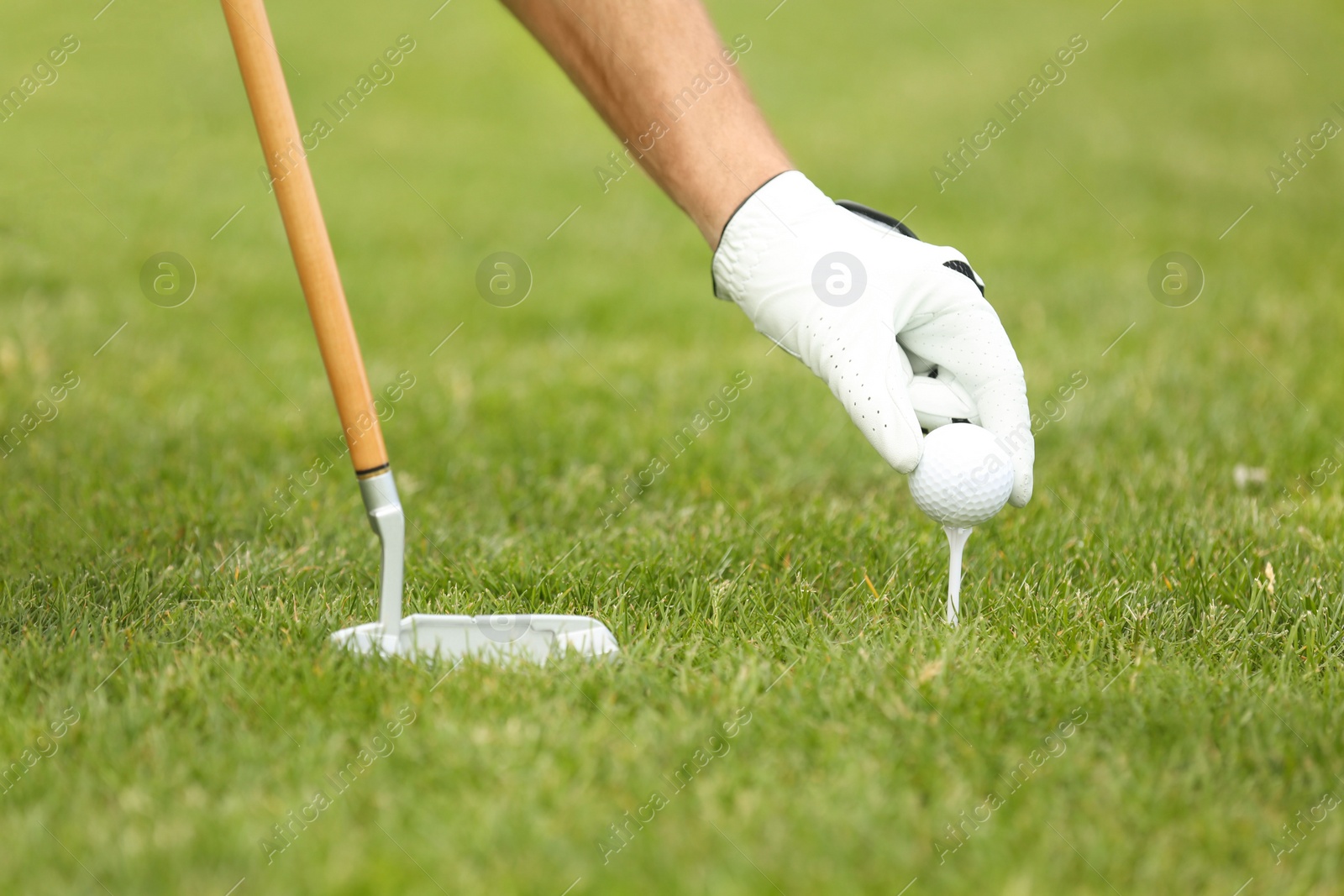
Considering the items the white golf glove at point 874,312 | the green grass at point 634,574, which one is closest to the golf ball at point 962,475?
the white golf glove at point 874,312

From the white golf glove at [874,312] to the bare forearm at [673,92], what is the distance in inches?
3.1

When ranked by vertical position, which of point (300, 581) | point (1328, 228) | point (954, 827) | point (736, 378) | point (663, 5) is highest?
point (663, 5)

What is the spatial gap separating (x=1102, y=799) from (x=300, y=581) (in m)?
1.94

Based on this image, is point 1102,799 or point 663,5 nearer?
point 1102,799

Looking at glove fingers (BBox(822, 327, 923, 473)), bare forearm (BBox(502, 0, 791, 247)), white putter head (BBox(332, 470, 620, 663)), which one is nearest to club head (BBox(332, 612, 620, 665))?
white putter head (BBox(332, 470, 620, 663))

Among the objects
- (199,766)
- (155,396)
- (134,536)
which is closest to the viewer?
(199,766)

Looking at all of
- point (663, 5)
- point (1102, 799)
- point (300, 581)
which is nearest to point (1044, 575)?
point (1102, 799)

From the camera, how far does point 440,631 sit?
2455 mm

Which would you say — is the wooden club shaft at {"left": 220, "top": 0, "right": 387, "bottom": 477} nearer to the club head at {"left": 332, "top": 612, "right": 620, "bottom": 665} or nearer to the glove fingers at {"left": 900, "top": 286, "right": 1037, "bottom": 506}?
the club head at {"left": 332, "top": 612, "right": 620, "bottom": 665}

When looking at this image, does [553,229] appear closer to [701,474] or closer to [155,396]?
[155,396]

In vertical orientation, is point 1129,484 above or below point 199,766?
below

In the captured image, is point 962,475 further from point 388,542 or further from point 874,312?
point 388,542

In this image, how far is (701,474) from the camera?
3750 millimetres

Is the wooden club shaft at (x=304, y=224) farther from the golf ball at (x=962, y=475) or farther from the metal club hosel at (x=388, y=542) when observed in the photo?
the golf ball at (x=962, y=475)
